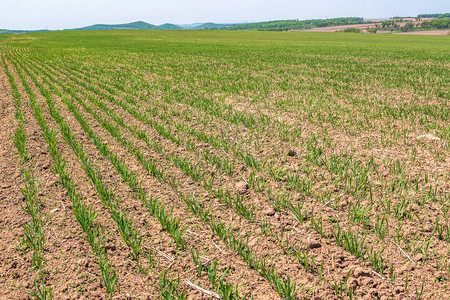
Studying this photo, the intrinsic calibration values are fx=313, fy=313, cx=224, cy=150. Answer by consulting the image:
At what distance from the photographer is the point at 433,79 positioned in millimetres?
16094

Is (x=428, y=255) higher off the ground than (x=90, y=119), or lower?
lower

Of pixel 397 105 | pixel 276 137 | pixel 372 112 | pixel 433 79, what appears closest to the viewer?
pixel 276 137

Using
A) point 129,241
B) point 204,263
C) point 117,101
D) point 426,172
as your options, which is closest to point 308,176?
point 426,172

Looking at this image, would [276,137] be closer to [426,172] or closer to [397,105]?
[426,172]

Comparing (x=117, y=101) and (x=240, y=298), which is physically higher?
(x=117, y=101)

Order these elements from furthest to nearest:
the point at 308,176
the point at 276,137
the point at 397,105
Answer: the point at 397,105
the point at 276,137
the point at 308,176

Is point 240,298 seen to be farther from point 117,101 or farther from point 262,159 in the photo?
point 117,101

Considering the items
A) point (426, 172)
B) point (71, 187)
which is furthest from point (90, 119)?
point (426, 172)

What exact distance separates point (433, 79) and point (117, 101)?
15.5 meters

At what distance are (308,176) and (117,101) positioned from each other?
7.74 m

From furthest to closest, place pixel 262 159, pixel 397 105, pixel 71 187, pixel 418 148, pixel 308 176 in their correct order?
pixel 397 105 → pixel 418 148 → pixel 262 159 → pixel 308 176 → pixel 71 187

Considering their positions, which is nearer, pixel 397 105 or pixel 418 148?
pixel 418 148

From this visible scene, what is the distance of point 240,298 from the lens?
2.75 meters

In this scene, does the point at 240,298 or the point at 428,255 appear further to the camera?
the point at 428,255
